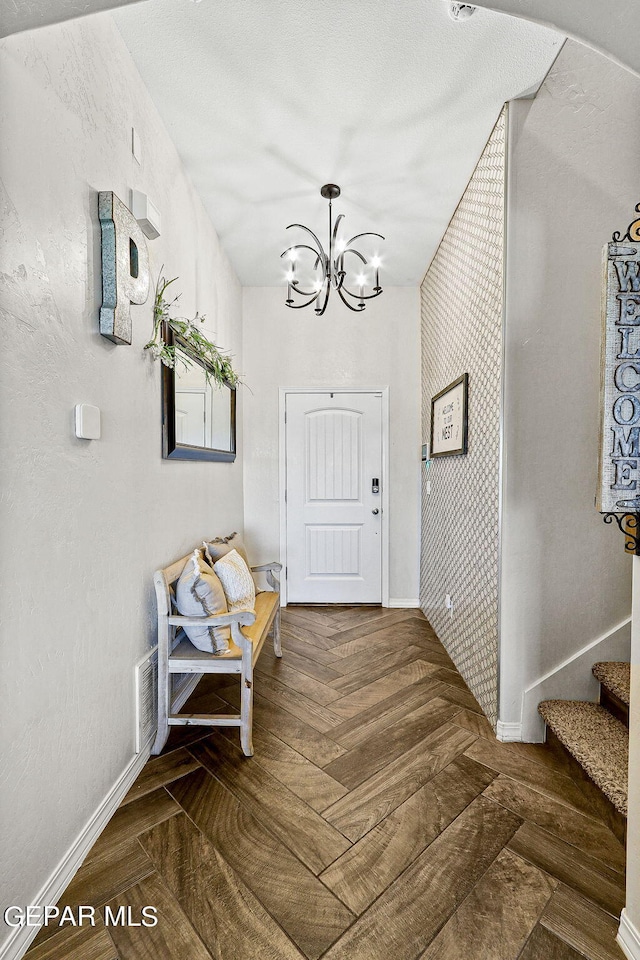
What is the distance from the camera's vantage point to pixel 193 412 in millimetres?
2605

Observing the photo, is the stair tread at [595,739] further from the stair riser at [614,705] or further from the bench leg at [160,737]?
the bench leg at [160,737]

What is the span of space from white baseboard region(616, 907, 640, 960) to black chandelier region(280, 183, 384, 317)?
2.47 m

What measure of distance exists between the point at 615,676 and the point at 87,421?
2.37m

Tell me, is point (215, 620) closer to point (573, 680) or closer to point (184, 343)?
point (184, 343)

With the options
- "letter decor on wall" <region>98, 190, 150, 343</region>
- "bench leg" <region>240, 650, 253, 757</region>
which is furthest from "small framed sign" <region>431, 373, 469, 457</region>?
"letter decor on wall" <region>98, 190, 150, 343</region>

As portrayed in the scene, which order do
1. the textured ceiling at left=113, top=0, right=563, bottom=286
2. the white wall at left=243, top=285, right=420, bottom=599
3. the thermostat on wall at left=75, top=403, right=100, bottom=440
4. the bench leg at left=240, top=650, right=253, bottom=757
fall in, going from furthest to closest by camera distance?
the white wall at left=243, top=285, right=420, bottom=599
the bench leg at left=240, top=650, right=253, bottom=757
the textured ceiling at left=113, top=0, right=563, bottom=286
the thermostat on wall at left=75, top=403, right=100, bottom=440

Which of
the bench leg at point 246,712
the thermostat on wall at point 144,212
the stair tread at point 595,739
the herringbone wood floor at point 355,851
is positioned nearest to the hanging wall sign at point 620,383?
the stair tread at point 595,739

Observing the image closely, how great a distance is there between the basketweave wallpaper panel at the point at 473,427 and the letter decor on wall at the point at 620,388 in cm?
90

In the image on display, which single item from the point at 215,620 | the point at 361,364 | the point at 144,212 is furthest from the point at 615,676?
the point at 361,364

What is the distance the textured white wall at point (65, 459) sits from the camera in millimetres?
1168

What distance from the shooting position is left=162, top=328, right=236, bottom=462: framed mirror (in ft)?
7.30

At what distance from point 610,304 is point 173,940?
2071 millimetres

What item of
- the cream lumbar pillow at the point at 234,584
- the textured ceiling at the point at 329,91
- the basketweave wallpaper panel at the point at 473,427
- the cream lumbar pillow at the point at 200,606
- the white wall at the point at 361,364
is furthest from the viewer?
the white wall at the point at 361,364

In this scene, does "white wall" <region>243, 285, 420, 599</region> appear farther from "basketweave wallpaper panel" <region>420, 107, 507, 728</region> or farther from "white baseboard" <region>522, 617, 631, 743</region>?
"white baseboard" <region>522, 617, 631, 743</region>
